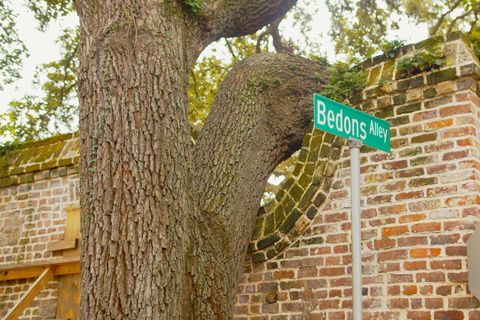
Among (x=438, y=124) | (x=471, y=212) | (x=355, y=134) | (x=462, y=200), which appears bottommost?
(x=471, y=212)

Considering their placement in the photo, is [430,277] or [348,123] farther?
[430,277]

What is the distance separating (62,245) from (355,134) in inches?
199

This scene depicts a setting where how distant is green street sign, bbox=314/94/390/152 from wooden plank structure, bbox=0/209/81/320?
15.1ft

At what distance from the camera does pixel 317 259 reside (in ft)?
15.5

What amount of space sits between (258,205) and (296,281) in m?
0.87

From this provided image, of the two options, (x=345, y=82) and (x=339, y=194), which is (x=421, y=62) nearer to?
(x=345, y=82)

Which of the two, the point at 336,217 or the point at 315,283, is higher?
the point at 336,217

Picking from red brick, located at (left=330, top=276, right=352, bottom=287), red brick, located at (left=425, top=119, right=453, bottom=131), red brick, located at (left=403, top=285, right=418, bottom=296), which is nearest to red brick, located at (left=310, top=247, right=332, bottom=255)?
red brick, located at (left=330, top=276, right=352, bottom=287)

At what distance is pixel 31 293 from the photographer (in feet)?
19.7

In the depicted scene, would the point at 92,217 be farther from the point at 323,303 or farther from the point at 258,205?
the point at 323,303

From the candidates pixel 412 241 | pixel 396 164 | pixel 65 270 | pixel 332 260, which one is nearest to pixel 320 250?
pixel 332 260

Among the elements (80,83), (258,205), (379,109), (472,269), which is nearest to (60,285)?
(258,205)

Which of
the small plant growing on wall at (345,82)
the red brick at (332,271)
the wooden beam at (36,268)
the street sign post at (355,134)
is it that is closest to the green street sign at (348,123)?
the street sign post at (355,134)

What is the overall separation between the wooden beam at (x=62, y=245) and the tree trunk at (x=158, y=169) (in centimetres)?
281
